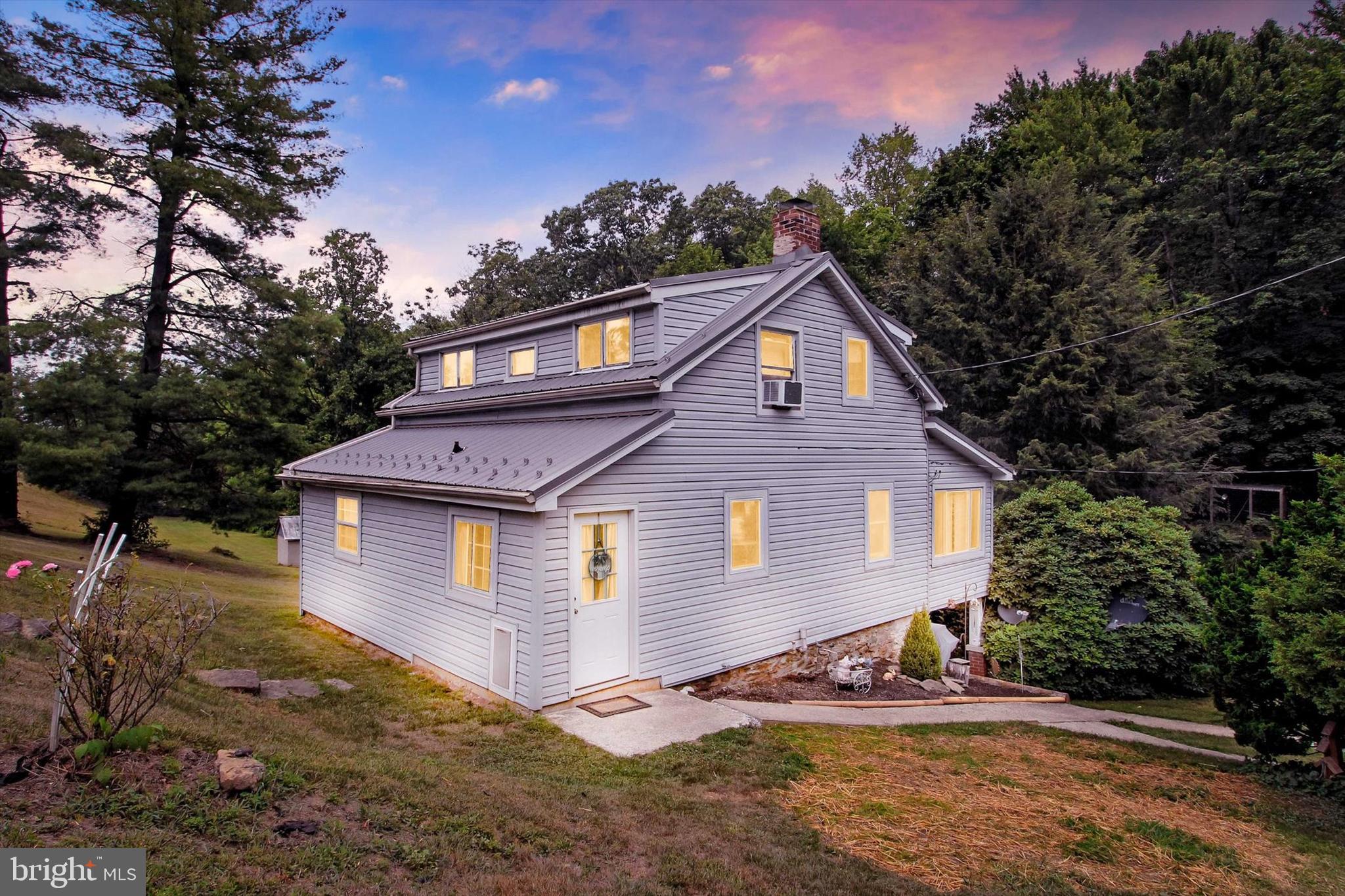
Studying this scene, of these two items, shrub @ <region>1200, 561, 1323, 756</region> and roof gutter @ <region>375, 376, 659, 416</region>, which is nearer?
shrub @ <region>1200, 561, 1323, 756</region>

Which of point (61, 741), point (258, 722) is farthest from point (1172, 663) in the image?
point (61, 741)

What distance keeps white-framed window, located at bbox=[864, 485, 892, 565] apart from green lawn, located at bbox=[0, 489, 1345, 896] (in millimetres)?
4563

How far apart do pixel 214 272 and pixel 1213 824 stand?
2474 cm

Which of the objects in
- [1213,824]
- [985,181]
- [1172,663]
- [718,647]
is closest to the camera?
[1213,824]

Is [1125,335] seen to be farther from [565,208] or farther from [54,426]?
[565,208]

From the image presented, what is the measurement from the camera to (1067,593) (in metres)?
16.2

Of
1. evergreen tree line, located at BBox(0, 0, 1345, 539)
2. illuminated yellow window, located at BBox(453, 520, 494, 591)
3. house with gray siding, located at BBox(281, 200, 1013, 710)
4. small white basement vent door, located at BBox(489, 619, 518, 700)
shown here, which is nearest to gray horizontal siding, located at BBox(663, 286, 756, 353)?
house with gray siding, located at BBox(281, 200, 1013, 710)

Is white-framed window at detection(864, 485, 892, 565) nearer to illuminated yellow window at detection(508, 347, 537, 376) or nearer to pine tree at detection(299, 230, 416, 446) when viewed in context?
illuminated yellow window at detection(508, 347, 537, 376)

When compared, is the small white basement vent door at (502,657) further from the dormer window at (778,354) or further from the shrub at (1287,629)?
the shrub at (1287,629)

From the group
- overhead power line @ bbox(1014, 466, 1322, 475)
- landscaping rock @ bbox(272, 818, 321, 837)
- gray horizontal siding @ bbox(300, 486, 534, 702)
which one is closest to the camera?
landscaping rock @ bbox(272, 818, 321, 837)

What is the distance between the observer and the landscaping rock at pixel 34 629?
8.23m

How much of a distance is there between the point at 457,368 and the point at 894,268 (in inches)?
873

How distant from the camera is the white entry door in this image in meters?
8.98

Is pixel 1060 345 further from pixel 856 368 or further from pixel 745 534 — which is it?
pixel 745 534
